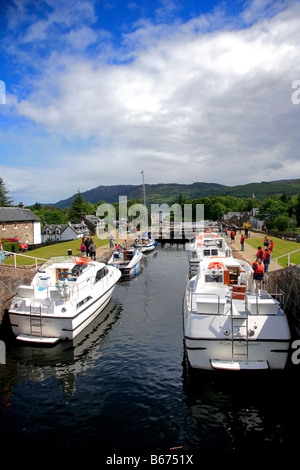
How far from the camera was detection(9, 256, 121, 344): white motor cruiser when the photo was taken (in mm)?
13328

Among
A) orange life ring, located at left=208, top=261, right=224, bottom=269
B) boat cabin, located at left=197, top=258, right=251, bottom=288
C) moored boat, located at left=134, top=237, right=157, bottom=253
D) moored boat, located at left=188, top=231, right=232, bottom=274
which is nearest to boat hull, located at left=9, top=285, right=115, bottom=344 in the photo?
boat cabin, located at left=197, top=258, right=251, bottom=288

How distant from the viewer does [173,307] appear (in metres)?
18.8

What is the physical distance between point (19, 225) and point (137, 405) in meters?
47.7

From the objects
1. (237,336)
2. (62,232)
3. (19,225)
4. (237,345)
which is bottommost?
(237,345)

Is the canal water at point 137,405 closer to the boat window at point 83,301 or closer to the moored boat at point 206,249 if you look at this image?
the boat window at point 83,301

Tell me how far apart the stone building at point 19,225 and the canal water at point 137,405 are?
38.5m

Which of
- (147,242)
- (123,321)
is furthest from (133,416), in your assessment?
(147,242)

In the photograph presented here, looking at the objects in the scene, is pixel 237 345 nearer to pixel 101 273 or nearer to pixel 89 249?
pixel 101 273

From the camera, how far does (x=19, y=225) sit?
169 feet

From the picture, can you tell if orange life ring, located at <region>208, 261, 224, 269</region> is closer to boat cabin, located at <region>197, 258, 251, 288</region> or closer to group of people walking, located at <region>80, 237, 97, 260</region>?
boat cabin, located at <region>197, 258, 251, 288</region>

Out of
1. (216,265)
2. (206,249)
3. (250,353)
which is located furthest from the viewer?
(206,249)

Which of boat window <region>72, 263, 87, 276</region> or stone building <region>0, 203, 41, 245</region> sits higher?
stone building <region>0, 203, 41, 245</region>

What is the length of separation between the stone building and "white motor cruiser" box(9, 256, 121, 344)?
35839 mm

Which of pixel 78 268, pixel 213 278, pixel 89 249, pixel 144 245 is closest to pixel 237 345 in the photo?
pixel 213 278
